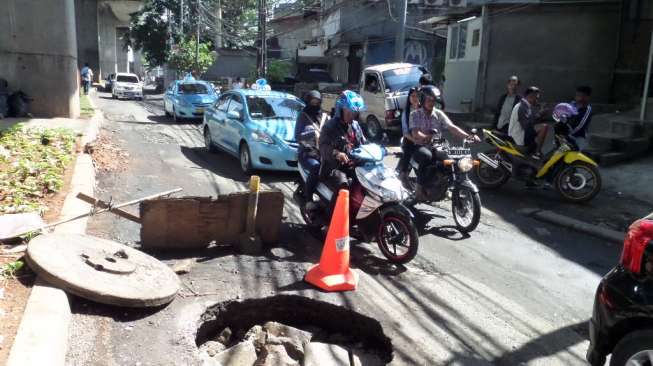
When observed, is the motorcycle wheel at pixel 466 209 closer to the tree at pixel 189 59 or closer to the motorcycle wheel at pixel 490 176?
the motorcycle wheel at pixel 490 176

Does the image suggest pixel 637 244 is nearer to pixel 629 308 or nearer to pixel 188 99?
pixel 629 308

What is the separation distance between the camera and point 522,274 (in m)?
5.64

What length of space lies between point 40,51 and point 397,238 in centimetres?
1366

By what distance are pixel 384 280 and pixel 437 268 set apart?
705 mm

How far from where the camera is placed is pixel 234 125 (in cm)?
1089

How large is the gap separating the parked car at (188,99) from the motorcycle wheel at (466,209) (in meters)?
12.6

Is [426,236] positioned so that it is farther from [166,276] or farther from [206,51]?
[206,51]

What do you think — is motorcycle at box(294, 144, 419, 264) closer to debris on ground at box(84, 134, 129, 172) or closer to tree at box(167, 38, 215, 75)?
debris on ground at box(84, 134, 129, 172)

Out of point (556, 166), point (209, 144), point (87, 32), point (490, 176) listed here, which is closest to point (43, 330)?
point (556, 166)

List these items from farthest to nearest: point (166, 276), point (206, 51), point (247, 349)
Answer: point (206, 51) → point (166, 276) → point (247, 349)

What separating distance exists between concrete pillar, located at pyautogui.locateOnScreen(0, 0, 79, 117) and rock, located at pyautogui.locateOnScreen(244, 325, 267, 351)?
13.6 meters

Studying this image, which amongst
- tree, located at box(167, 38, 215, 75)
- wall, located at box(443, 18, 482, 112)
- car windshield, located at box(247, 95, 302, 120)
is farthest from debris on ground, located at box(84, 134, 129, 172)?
tree, located at box(167, 38, 215, 75)

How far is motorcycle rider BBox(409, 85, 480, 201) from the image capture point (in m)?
7.21

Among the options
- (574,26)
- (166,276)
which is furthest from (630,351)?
(574,26)
